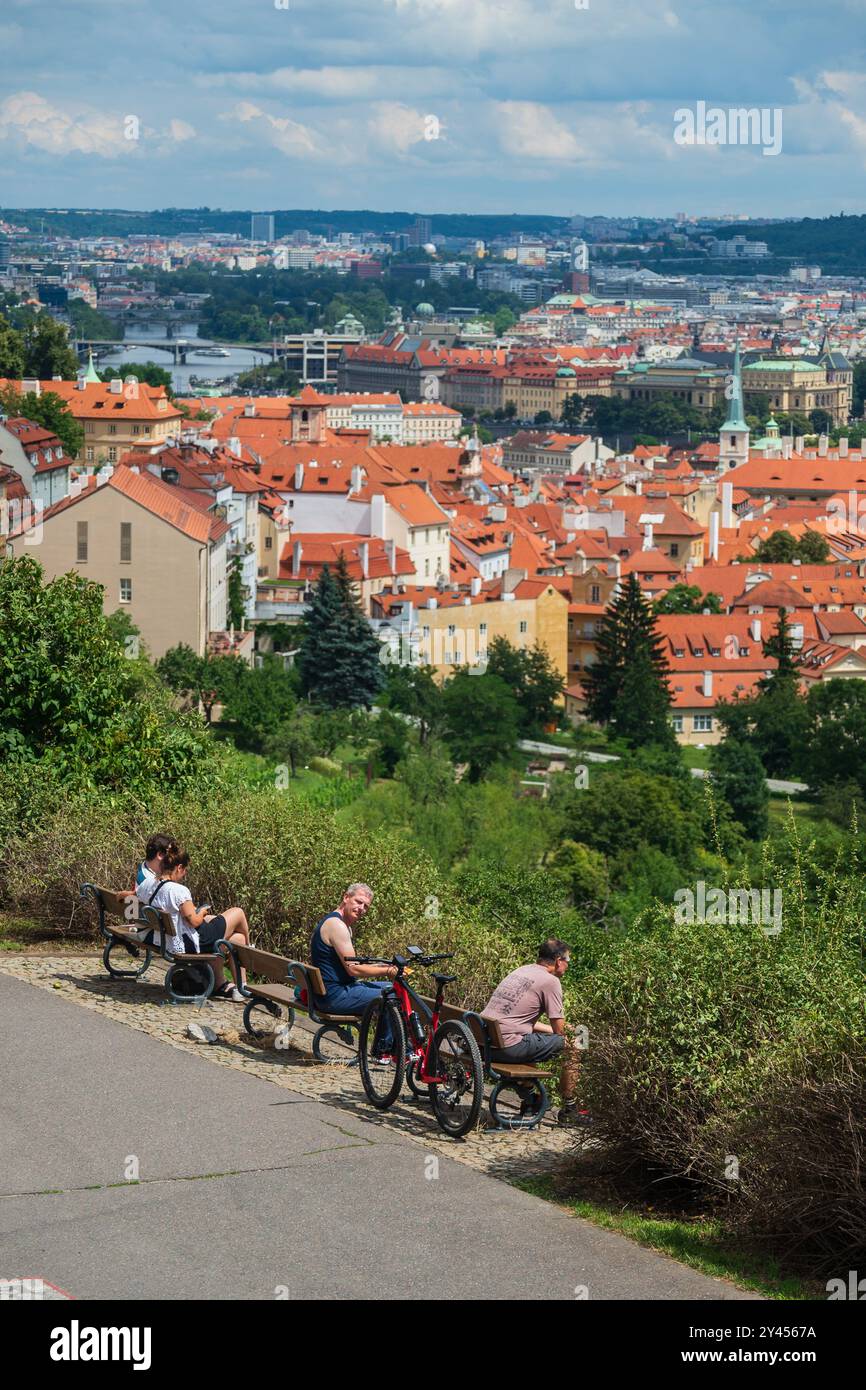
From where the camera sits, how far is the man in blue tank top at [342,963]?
9188 millimetres

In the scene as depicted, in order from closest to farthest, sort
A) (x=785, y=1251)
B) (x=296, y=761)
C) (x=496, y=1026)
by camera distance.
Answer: (x=785, y=1251)
(x=496, y=1026)
(x=296, y=761)

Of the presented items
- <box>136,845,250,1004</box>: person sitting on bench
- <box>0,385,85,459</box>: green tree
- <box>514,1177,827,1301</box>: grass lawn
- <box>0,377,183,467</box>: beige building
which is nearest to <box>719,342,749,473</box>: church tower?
<box>0,377,183,467</box>: beige building

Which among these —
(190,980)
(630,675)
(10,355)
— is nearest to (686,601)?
(630,675)

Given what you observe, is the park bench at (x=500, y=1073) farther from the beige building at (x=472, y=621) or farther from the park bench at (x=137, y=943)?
the beige building at (x=472, y=621)

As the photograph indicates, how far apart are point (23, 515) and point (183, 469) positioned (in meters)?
11.4

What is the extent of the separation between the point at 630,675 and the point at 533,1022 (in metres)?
55.7

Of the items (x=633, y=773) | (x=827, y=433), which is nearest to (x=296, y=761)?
(x=633, y=773)

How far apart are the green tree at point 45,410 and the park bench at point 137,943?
49.7 meters

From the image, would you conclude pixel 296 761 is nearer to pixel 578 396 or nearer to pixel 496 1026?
pixel 496 1026

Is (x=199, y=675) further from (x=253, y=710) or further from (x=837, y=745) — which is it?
(x=837, y=745)

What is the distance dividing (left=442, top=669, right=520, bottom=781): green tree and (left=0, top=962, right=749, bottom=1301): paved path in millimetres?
45260

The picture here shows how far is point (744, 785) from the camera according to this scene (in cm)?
5319

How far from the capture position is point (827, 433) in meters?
178

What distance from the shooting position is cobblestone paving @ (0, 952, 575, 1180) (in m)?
8.12
